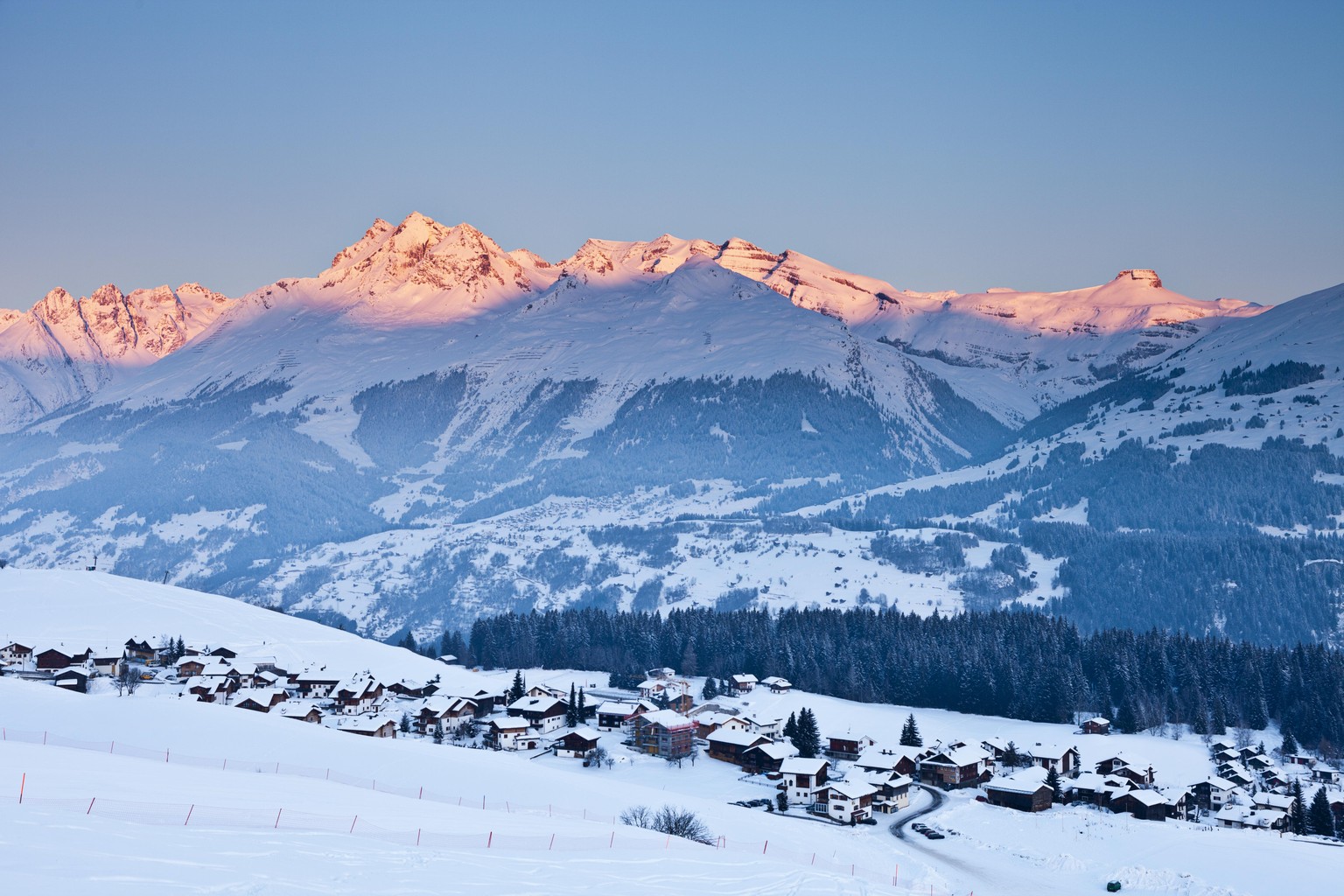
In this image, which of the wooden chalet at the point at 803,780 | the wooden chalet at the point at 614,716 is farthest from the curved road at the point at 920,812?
the wooden chalet at the point at 614,716

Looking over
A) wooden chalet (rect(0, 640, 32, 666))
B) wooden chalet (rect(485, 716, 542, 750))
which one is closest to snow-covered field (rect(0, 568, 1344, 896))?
wooden chalet (rect(485, 716, 542, 750))

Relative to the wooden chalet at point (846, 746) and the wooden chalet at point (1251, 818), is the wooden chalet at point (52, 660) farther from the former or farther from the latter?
the wooden chalet at point (1251, 818)

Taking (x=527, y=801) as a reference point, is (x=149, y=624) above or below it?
above

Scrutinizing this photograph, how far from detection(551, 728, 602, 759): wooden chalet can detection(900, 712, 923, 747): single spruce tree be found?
1034 inches

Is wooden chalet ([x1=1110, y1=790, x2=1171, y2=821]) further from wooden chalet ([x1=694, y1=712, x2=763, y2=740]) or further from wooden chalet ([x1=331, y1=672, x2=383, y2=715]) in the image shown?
wooden chalet ([x1=331, y1=672, x2=383, y2=715])

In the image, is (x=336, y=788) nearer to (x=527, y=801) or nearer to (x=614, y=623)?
(x=527, y=801)

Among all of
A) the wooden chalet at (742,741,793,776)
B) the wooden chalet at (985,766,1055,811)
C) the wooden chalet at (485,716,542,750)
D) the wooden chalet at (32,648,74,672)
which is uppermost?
the wooden chalet at (32,648,74,672)

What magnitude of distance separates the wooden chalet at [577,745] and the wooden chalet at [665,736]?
479 cm

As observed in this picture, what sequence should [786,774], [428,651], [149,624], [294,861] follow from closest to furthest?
[294,861] < [786,774] < [149,624] < [428,651]

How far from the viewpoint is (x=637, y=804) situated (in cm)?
6744

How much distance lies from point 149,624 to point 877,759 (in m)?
78.8

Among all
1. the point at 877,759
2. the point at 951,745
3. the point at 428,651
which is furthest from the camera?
the point at 428,651

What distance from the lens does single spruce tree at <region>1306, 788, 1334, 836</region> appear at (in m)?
75.9

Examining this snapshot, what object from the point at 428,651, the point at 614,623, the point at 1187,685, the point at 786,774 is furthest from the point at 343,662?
the point at 1187,685
